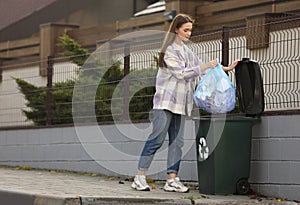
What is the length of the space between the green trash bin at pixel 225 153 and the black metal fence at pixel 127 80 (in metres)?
0.56

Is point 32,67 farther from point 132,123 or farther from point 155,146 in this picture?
point 155,146

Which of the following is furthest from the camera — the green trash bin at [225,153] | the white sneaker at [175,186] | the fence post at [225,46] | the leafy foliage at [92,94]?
the leafy foliage at [92,94]

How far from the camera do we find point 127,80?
12.4 m

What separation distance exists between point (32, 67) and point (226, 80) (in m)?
6.96

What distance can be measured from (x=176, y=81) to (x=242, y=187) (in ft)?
4.54

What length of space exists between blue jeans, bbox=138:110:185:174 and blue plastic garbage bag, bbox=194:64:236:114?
13.4 inches

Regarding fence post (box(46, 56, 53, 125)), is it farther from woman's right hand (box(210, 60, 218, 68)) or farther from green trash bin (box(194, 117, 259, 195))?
woman's right hand (box(210, 60, 218, 68))

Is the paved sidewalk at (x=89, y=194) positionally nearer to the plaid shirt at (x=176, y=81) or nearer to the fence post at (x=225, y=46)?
the plaid shirt at (x=176, y=81)

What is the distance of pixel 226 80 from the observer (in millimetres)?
9875

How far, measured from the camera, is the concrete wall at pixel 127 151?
9.78 metres

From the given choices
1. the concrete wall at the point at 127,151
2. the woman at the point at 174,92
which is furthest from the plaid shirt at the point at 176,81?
the concrete wall at the point at 127,151

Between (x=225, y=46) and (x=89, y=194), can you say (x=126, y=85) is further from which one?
(x=89, y=194)

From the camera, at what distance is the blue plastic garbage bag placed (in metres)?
9.86

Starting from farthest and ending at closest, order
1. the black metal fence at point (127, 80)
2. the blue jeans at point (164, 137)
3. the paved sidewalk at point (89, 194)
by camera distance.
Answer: the black metal fence at point (127, 80) → the blue jeans at point (164, 137) → the paved sidewalk at point (89, 194)
